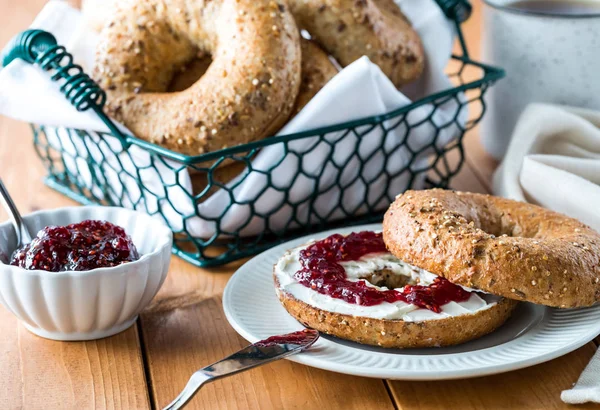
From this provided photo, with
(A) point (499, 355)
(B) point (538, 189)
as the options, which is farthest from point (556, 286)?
(B) point (538, 189)

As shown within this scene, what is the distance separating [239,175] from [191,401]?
1.82 feet

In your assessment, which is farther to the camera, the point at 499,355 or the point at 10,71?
the point at 10,71

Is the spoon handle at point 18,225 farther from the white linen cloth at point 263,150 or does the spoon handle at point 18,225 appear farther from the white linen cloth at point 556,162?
the white linen cloth at point 556,162

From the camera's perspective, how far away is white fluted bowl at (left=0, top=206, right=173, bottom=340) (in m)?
1.13

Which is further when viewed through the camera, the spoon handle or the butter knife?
the spoon handle

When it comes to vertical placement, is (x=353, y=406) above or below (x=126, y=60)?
below

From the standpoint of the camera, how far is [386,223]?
1260 millimetres

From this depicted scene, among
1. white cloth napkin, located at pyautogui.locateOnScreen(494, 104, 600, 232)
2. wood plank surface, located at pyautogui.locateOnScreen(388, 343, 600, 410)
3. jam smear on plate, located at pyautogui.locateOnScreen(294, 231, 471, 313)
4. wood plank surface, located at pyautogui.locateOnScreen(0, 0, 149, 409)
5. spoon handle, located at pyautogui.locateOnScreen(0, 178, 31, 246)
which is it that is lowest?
wood plank surface, located at pyautogui.locateOnScreen(388, 343, 600, 410)

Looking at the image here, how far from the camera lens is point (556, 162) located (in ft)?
5.30

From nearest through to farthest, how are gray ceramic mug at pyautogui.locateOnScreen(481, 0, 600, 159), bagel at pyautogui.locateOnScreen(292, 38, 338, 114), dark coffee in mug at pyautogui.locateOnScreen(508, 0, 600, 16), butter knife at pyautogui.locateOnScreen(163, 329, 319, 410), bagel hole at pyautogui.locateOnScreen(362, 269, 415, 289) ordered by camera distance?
butter knife at pyautogui.locateOnScreen(163, 329, 319, 410) < bagel hole at pyautogui.locateOnScreen(362, 269, 415, 289) < bagel at pyautogui.locateOnScreen(292, 38, 338, 114) < gray ceramic mug at pyautogui.locateOnScreen(481, 0, 600, 159) < dark coffee in mug at pyautogui.locateOnScreen(508, 0, 600, 16)

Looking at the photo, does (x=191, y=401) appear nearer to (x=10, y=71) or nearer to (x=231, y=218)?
(x=231, y=218)

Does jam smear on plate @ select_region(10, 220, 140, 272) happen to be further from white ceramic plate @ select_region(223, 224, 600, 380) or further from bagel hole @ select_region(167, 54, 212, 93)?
bagel hole @ select_region(167, 54, 212, 93)

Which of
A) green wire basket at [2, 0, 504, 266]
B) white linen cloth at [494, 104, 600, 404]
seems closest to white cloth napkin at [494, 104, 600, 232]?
white linen cloth at [494, 104, 600, 404]

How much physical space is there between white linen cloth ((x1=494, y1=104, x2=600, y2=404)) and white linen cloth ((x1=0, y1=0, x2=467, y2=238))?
0.15m
